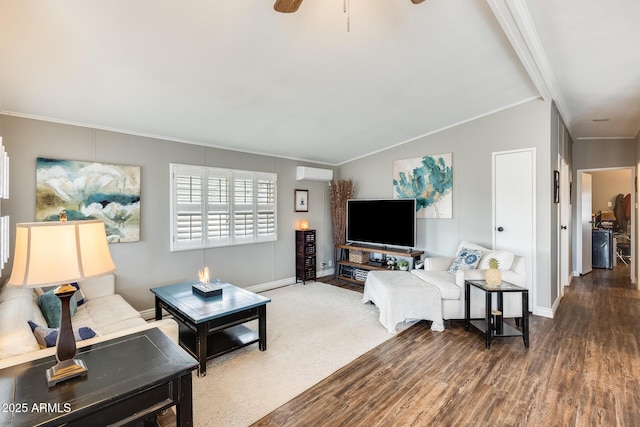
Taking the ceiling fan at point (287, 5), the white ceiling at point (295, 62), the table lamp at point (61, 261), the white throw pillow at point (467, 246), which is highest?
the white ceiling at point (295, 62)

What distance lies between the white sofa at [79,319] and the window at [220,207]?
40.0 inches

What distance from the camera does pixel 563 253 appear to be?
194 inches

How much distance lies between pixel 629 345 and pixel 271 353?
11.6 feet

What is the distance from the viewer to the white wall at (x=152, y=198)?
10.2 ft

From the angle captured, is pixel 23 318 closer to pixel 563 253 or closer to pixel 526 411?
pixel 526 411

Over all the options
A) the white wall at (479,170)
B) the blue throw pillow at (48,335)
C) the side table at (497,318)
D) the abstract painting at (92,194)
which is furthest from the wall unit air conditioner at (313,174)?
the blue throw pillow at (48,335)

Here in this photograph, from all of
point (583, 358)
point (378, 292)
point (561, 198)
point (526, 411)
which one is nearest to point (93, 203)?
point (378, 292)

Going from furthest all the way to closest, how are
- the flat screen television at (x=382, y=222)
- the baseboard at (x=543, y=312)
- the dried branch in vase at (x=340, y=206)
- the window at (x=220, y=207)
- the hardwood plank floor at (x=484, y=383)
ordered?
1. the dried branch in vase at (x=340, y=206)
2. the flat screen television at (x=382, y=222)
3. the window at (x=220, y=207)
4. the baseboard at (x=543, y=312)
5. the hardwood plank floor at (x=484, y=383)

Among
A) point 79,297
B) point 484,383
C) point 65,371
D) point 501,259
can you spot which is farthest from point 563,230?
point 79,297

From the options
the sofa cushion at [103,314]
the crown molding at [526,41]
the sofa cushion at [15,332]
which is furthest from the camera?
the sofa cushion at [103,314]

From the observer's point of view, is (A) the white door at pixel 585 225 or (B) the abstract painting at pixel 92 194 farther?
(A) the white door at pixel 585 225

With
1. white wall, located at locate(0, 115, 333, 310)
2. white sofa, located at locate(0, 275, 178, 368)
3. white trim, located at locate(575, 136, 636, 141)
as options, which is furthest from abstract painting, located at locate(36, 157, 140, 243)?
white trim, located at locate(575, 136, 636, 141)

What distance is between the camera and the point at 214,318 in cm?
264

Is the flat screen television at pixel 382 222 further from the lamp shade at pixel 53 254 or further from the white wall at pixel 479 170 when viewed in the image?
the lamp shade at pixel 53 254
